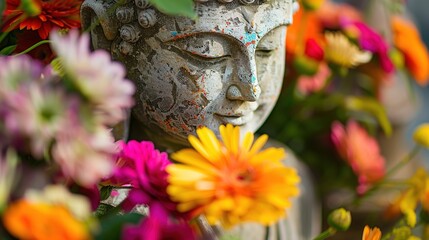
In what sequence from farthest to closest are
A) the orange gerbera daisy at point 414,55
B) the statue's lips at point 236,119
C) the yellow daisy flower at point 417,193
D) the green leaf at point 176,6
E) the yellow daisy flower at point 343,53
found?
the orange gerbera daisy at point 414,55
the yellow daisy flower at point 343,53
the yellow daisy flower at point 417,193
the statue's lips at point 236,119
the green leaf at point 176,6

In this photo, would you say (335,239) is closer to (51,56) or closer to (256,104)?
(256,104)

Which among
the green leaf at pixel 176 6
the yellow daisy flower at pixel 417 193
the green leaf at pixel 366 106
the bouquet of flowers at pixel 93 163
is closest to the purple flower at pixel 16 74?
the bouquet of flowers at pixel 93 163

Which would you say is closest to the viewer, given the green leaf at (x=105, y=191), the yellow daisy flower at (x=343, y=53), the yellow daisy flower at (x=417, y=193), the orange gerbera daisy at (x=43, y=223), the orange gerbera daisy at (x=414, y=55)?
the orange gerbera daisy at (x=43, y=223)

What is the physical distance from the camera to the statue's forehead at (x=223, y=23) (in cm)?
86

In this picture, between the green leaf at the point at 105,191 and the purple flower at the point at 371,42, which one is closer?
the green leaf at the point at 105,191

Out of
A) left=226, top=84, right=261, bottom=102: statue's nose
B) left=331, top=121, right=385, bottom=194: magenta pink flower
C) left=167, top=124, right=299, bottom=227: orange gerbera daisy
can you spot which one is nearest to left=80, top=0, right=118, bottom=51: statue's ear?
left=226, top=84, right=261, bottom=102: statue's nose

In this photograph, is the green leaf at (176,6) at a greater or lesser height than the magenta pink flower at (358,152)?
greater

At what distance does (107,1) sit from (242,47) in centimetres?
15

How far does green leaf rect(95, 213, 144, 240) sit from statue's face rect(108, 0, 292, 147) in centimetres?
24

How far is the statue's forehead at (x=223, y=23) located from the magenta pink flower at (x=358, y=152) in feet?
1.57

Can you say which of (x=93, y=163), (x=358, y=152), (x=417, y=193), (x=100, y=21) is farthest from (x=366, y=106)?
(x=93, y=163)

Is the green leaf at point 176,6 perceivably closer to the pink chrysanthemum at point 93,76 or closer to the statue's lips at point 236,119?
the pink chrysanthemum at point 93,76

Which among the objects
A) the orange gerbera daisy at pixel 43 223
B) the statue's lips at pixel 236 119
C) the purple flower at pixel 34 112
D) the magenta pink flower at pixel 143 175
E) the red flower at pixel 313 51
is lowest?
the red flower at pixel 313 51

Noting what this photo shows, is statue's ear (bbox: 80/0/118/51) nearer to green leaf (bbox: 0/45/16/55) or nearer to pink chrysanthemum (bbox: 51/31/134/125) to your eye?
green leaf (bbox: 0/45/16/55)
